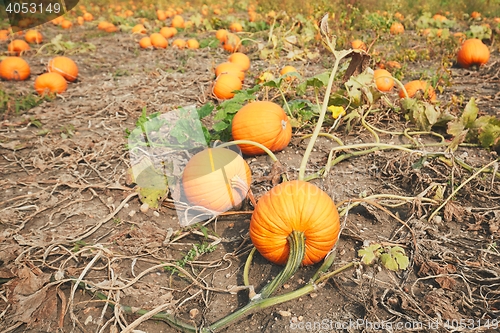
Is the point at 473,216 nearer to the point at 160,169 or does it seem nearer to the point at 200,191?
the point at 200,191

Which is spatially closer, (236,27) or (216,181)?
(216,181)

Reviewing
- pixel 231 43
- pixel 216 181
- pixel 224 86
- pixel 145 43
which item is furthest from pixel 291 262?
pixel 145 43

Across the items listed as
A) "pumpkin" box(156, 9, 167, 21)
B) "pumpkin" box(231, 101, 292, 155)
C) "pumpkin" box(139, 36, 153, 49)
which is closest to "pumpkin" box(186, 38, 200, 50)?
"pumpkin" box(139, 36, 153, 49)

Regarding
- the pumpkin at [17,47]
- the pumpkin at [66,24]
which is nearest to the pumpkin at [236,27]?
the pumpkin at [17,47]

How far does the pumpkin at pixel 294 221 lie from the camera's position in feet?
6.54

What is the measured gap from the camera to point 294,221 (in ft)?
6.54

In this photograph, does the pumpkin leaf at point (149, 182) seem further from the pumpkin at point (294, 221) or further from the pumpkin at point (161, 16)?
the pumpkin at point (161, 16)

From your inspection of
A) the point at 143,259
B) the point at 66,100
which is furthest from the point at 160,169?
the point at 66,100

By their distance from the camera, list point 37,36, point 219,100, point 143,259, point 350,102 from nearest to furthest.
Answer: point 143,259 < point 350,102 < point 219,100 < point 37,36

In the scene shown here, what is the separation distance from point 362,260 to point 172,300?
1133mm

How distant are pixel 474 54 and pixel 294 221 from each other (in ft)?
17.6

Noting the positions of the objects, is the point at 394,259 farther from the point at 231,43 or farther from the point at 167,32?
the point at 167,32

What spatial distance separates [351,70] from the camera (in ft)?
12.4

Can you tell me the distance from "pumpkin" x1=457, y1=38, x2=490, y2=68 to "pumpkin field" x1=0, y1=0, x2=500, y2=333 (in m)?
0.56
